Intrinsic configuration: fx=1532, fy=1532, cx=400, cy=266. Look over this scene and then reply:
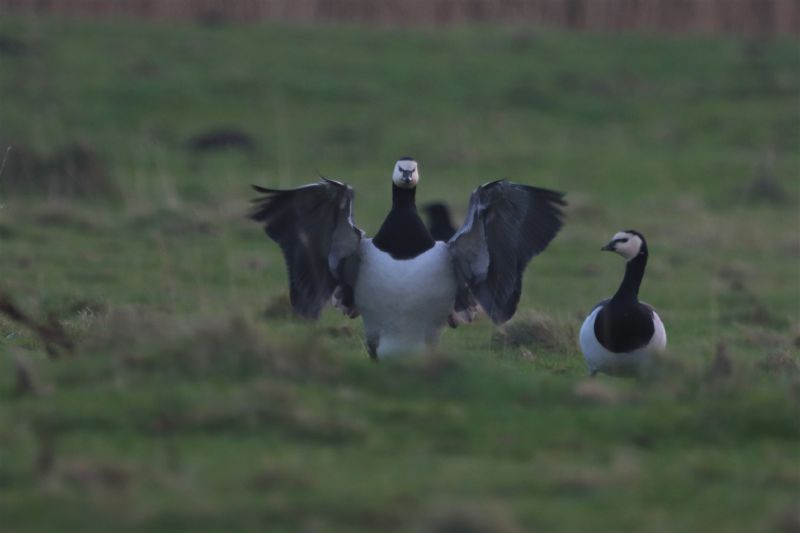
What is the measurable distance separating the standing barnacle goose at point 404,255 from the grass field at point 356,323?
51 centimetres

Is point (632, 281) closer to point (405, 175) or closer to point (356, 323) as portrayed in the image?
point (405, 175)

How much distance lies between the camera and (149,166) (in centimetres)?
2709

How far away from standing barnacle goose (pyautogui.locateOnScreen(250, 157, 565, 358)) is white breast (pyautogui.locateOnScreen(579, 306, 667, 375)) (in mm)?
563

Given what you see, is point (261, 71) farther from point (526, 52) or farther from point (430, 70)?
point (526, 52)

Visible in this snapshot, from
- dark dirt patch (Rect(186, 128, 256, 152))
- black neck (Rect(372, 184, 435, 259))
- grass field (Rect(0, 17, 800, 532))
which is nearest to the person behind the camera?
grass field (Rect(0, 17, 800, 532))

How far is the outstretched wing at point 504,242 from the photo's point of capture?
10445mm

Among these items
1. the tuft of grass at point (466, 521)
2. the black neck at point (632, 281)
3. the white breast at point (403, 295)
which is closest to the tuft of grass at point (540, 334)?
the black neck at point (632, 281)

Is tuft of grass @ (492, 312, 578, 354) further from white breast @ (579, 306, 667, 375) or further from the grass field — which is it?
white breast @ (579, 306, 667, 375)

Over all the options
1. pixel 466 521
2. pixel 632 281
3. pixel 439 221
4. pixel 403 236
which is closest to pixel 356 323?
pixel 439 221

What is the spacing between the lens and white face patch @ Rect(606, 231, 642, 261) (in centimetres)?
1130

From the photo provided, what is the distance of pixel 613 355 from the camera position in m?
10.4

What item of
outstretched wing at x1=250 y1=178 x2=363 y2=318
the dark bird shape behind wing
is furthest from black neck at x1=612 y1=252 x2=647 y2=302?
the dark bird shape behind wing

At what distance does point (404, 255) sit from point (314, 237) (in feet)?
2.08

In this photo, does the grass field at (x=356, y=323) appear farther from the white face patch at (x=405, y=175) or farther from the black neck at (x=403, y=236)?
the white face patch at (x=405, y=175)
